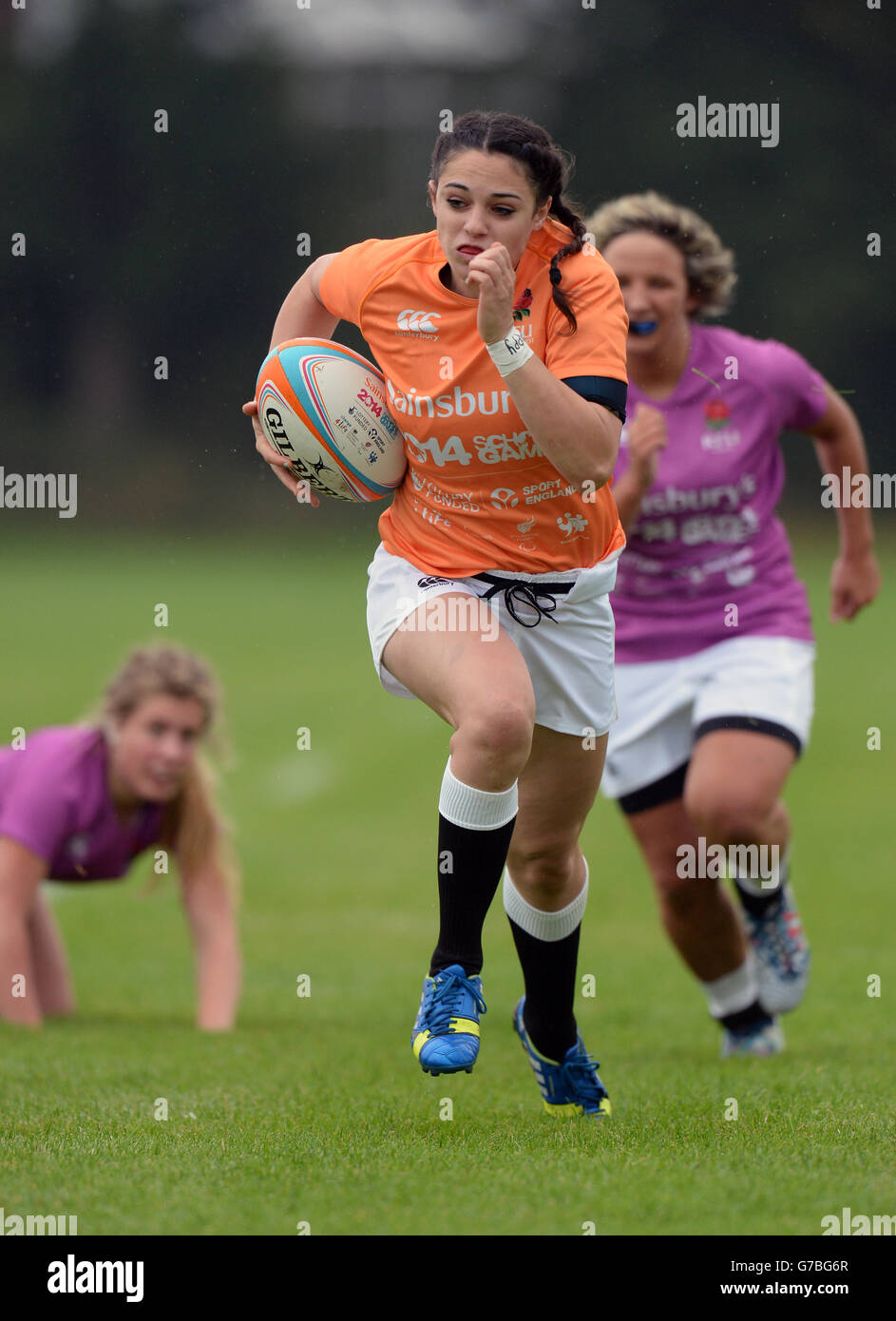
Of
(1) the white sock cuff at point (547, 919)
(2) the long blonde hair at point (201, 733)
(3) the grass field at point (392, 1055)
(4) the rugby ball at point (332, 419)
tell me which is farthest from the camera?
(2) the long blonde hair at point (201, 733)

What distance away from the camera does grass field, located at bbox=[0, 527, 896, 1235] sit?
3.13m

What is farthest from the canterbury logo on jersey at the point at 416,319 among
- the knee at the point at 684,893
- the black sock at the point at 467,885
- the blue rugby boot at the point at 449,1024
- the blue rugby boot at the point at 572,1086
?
the knee at the point at 684,893

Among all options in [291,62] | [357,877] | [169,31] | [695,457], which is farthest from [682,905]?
[169,31]

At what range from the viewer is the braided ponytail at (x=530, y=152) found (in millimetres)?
3496

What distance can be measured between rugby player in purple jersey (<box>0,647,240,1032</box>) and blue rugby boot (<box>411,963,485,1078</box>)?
252 centimetres

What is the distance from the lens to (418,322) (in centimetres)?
370

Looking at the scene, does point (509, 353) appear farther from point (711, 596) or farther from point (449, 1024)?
point (711, 596)

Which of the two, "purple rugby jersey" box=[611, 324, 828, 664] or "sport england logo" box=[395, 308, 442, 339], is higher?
"purple rugby jersey" box=[611, 324, 828, 664]

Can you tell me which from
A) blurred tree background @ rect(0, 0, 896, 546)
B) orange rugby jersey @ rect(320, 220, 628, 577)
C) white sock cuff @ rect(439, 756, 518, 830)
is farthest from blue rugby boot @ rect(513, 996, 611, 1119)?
blurred tree background @ rect(0, 0, 896, 546)

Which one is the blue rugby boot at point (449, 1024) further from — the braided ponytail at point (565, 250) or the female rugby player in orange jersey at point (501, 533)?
the braided ponytail at point (565, 250)

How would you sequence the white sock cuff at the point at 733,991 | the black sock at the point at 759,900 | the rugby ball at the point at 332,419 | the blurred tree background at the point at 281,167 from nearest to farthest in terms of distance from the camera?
1. the rugby ball at the point at 332,419
2. the white sock cuff at the point at 733,991
3. the black sock at the point at 759,900
4. the blurred tree background at the point at 281,167

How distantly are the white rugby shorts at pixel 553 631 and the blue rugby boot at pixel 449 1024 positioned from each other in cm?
66

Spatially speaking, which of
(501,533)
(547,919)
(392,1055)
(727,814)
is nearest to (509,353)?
(501,533)

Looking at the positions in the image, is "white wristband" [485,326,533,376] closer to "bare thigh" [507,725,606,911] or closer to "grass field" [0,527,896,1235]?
"bare thigh" [507,725,606,911]
